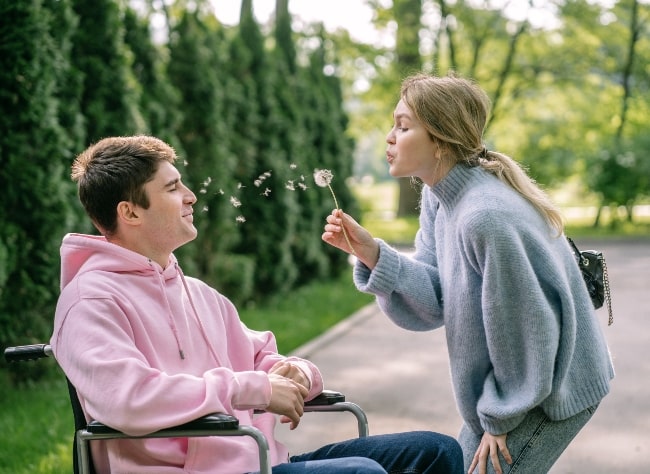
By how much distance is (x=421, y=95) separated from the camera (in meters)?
2.81

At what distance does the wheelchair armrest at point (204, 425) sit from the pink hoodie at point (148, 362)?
0.06 feet

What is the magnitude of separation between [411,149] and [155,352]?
94cm

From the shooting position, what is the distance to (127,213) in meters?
2.66

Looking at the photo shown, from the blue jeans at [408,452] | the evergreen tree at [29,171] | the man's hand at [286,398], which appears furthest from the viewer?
the evergreen tree at [29,171]

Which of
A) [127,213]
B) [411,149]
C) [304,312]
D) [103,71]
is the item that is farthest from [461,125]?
[304,312]

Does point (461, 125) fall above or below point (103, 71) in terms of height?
above

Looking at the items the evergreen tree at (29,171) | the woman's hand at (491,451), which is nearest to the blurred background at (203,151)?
the evergreen tree at (29,171)

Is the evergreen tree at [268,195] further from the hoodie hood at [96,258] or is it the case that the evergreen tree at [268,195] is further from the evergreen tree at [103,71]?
the hoodie hood at [96,258]

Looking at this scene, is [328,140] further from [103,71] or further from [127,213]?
[127,213]

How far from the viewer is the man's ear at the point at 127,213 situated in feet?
8.70

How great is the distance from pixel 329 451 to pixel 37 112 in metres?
4.07

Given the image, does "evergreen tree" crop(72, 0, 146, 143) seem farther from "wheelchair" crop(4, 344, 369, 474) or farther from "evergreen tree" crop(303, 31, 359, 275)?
"evergreen tree" crop(303, 31, 359, 275)

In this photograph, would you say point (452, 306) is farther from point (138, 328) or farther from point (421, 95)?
point (138, 328)

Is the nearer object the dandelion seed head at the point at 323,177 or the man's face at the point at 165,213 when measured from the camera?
the man's face at the point at 165,213
